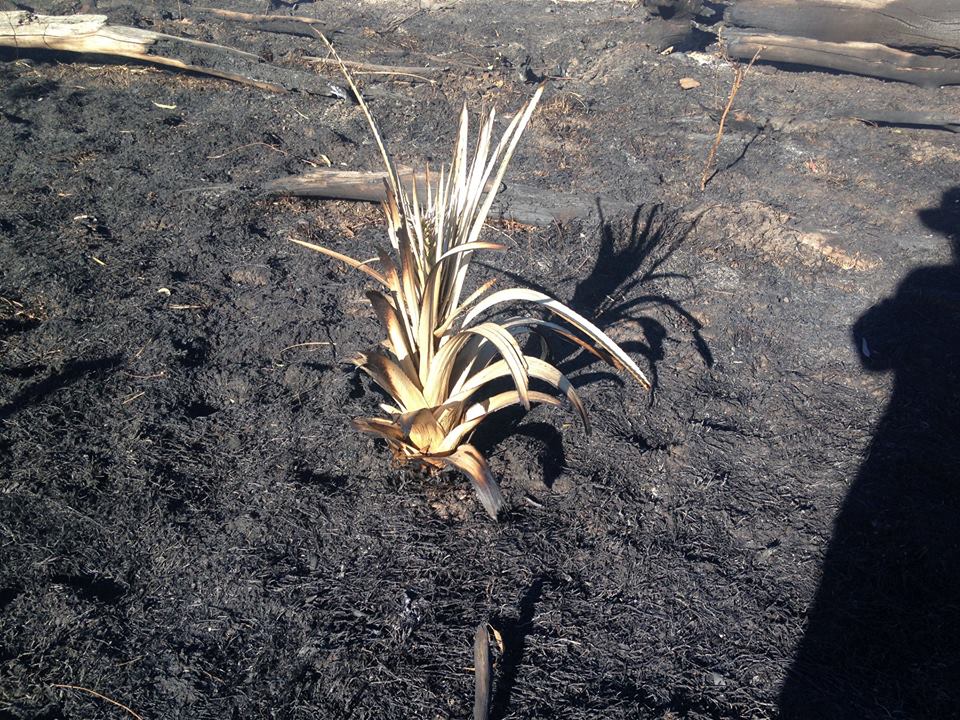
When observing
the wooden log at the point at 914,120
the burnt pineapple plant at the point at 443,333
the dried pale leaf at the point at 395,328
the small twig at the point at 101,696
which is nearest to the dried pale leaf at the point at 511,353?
the burnt pineapple plant at the point at 443,333

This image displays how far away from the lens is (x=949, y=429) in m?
2.69

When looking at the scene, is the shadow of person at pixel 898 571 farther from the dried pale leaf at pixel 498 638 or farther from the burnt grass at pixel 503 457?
the dried pale leaf at pixel 498 638

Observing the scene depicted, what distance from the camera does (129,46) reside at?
5602mm

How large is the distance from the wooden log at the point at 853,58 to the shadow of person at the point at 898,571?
13.1 ft

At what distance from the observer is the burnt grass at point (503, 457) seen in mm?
1897

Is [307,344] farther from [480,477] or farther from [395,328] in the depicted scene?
[480,477]

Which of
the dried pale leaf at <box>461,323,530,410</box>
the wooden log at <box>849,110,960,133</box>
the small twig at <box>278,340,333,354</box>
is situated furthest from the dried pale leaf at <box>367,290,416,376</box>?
the wooden log at <box>849,110,960,133</box>

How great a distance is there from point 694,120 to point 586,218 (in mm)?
1905

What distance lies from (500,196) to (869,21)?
4545 millimetres

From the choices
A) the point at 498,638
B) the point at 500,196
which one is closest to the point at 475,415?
the point at 498,638

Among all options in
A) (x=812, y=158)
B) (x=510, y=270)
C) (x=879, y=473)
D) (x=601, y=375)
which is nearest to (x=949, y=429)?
(x=879, y=473)

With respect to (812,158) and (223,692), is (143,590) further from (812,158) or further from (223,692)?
(812,158)

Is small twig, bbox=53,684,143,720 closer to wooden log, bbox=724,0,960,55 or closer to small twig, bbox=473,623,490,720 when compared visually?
small twig, bbox=473,623,490,720

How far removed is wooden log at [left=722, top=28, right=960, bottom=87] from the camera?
5.74 meters
